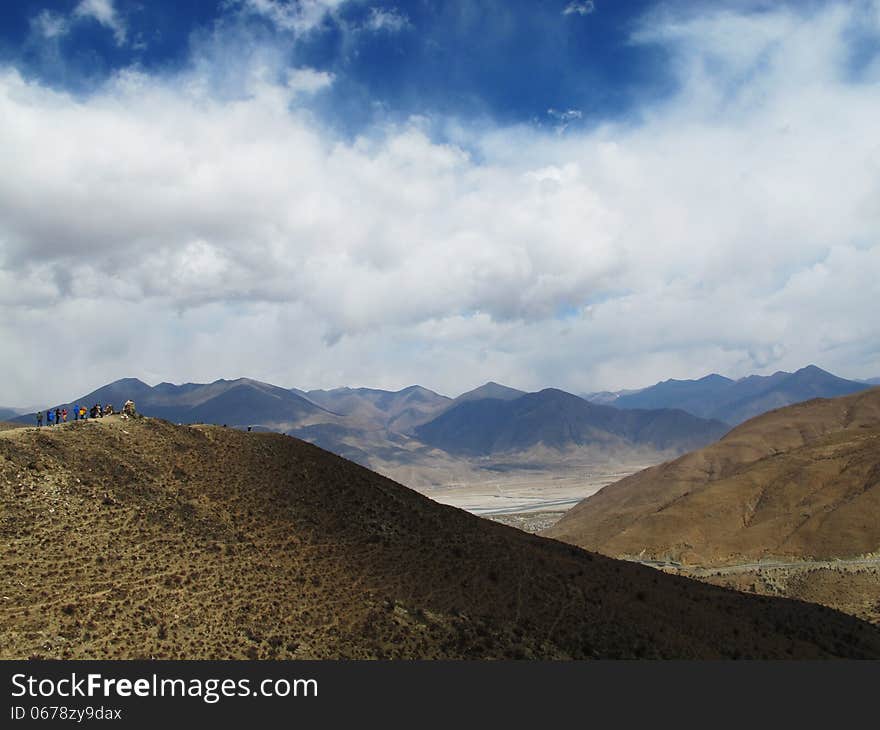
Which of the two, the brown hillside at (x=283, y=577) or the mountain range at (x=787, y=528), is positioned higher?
the brown hillside at (x=283, y=577)

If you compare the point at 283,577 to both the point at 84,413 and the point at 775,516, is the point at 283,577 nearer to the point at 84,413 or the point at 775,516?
the point at 84,413

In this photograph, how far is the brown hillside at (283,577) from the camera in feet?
86.4

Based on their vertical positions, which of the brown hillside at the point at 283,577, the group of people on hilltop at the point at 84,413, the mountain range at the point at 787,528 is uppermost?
the group of people on hilltop at the point at 84,413

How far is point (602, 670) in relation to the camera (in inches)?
961

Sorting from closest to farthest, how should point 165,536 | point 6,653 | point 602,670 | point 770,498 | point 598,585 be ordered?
point 6,653 → point 602,670 → point 165,536 → point 598,585 → point 770,498

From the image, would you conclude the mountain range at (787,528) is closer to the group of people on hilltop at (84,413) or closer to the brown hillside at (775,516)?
the brown hillside at (775,516)

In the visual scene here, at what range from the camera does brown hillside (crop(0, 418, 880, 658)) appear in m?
26.3

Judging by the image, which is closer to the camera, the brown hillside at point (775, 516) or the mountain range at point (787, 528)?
the mountain range at point (787, 528)

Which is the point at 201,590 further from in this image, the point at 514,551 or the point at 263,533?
the point at 514,551

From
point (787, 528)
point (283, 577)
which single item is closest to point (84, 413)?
point (283, 577)

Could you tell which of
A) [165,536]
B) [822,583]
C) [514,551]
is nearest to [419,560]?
[514,551]

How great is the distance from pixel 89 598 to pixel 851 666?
3040 centimetres

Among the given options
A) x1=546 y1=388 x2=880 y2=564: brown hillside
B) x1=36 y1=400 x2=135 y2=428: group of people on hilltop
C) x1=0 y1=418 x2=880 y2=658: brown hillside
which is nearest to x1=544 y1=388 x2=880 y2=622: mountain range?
x1=546 y1=388 x2=880 y2=564: brown hillside

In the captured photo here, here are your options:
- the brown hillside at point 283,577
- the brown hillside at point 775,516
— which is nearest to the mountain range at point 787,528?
the brown hillside at point 775,516
